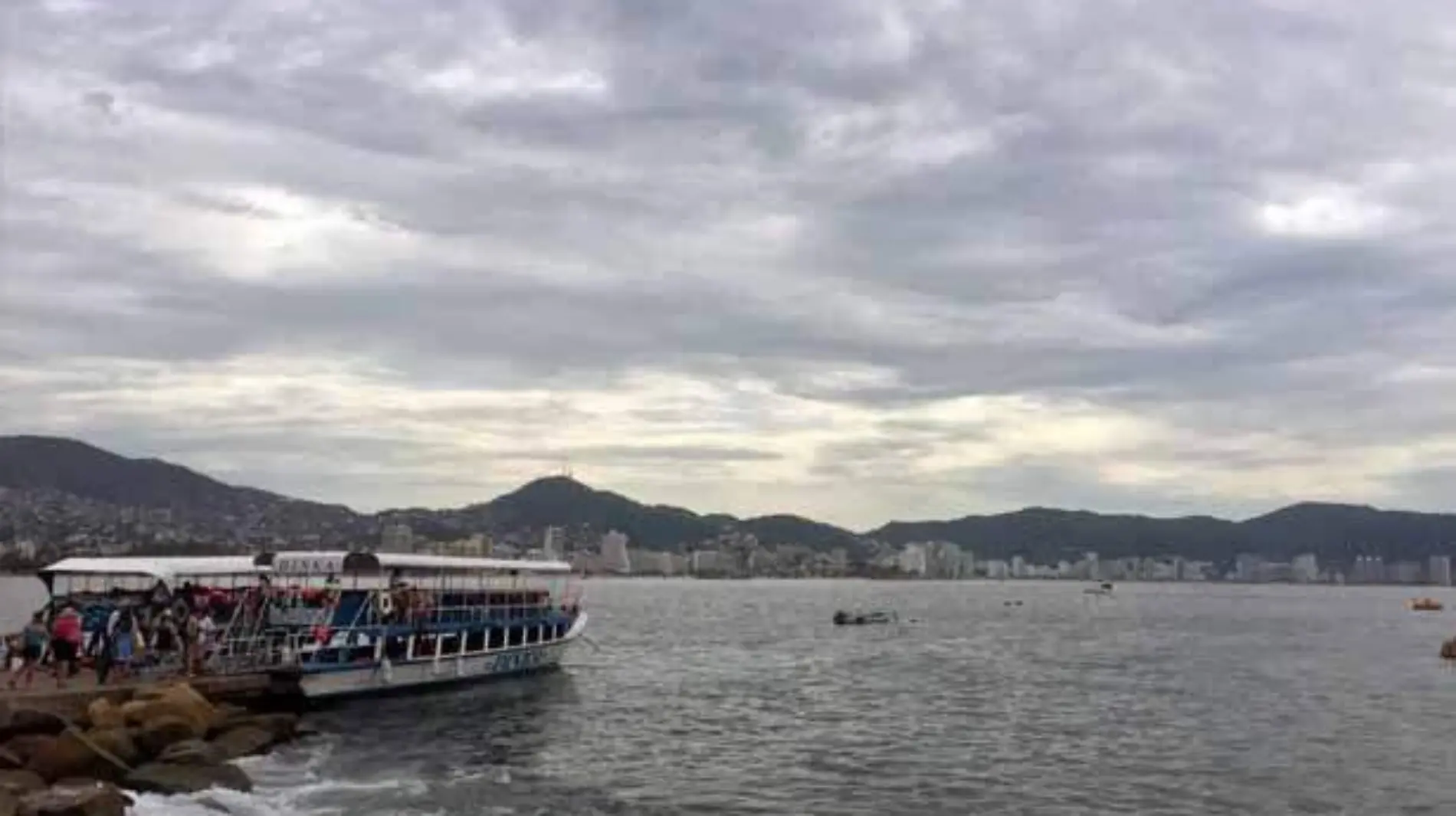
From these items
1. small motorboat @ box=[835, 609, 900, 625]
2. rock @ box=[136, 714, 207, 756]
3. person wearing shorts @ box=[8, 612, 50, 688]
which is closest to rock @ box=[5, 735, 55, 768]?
rock @ box=[136, 714, 207, 756]

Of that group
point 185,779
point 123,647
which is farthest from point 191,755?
point 123,647

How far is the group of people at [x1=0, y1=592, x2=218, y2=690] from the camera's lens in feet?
114

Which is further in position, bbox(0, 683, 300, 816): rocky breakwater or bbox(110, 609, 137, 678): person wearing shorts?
bbox(110, 609, 137, 678): person wearing shorts

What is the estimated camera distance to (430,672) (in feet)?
154

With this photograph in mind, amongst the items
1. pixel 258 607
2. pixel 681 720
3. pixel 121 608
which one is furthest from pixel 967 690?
pixel 121 608

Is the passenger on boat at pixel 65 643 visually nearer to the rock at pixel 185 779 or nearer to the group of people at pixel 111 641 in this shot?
the group of people at pixel 111 641

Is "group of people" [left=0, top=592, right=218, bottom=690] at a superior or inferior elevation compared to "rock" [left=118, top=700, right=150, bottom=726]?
superior

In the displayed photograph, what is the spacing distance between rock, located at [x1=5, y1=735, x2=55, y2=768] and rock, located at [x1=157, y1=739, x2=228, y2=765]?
229 centimetres

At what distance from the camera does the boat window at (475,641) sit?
49719 mm

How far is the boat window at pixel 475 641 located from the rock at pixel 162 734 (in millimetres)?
18581

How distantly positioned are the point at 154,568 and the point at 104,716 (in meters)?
11.8

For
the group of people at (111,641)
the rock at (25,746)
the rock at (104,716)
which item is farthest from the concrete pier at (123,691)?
the rock at (25,746)

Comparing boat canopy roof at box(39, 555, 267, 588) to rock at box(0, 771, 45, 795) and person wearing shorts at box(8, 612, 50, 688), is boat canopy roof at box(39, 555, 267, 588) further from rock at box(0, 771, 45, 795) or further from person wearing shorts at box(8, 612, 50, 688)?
rock at box(0, 771, 45, 795)

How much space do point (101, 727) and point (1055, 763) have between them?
2347 cm
